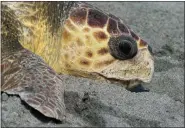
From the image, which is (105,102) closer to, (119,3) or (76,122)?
(76,122)

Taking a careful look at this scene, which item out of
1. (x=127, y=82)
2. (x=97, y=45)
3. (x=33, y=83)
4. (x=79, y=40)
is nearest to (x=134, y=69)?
(x=127, y=82)

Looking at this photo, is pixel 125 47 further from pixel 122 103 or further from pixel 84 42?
pixel 122 103

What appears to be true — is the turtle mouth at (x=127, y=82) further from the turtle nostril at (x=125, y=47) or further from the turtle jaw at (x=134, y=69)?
the turtle nostril at (x=125, y=47)

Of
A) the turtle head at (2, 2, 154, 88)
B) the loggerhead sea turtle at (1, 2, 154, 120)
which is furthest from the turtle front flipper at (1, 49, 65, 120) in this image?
the turtle head at (2, 2, 154, 88)

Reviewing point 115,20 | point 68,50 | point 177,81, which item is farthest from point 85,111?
point 177,81

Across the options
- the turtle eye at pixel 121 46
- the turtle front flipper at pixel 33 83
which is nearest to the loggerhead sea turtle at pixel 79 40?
the turtle eye at pixel 121 46

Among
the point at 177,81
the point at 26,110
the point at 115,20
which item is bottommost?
the point at 177,81
